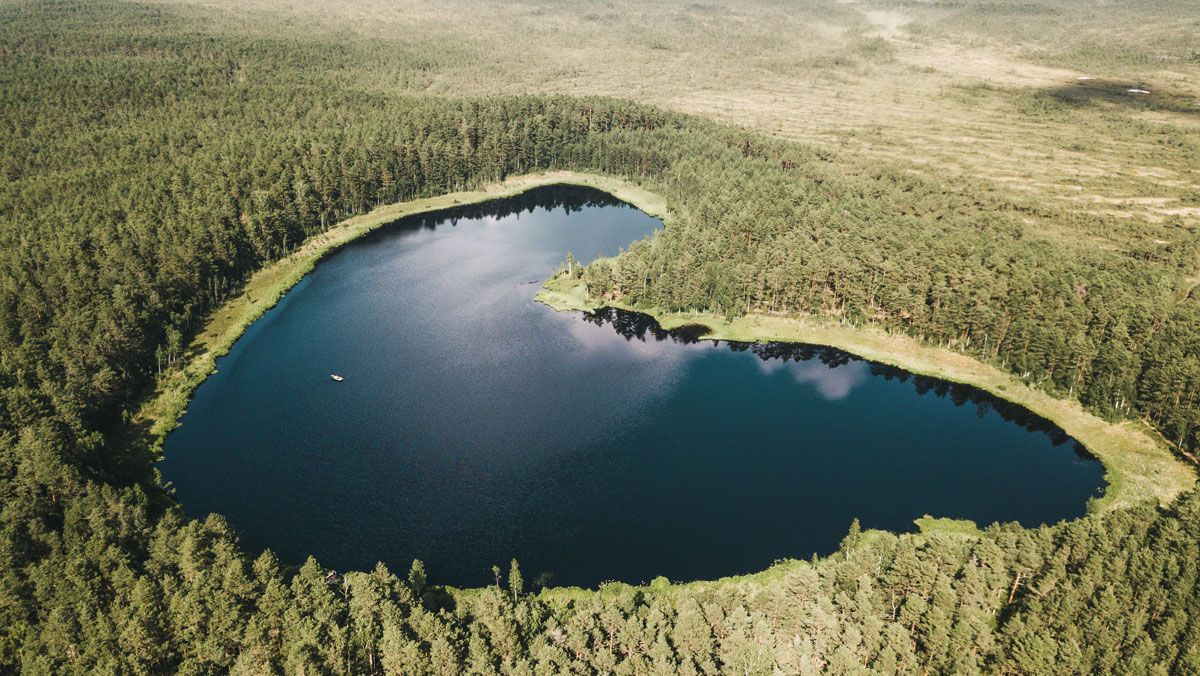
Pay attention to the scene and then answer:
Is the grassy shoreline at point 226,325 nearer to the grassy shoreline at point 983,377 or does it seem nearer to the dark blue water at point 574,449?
the dark blue water at point 574,449

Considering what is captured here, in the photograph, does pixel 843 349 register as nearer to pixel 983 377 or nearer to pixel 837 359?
pixel 837 359

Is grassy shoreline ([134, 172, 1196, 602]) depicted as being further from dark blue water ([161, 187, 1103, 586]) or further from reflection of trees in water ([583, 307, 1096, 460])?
dark blue water ([161, 187, 1103, 586])

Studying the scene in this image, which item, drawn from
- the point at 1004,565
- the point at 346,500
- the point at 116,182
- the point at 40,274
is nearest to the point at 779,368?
the point at 1004,565

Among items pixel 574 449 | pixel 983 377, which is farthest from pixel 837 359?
pixel 574 449

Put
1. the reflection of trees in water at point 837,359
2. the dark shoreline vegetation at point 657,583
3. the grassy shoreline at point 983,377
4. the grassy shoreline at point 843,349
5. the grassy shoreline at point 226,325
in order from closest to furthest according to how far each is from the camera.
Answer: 1. the dark shoreline vegetation at point 657,583
2. the grassy shoreline at point 843,349
3. the grassy shoreline at point 983,377
4. the grassy shoreline at point 226,325
5. the reflection of trees in water at point 837,359

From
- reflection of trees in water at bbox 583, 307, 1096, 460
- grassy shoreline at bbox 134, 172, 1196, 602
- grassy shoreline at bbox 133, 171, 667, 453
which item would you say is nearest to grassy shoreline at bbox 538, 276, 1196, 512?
grassy shoreline at bbox 134, 172, 1196, 602

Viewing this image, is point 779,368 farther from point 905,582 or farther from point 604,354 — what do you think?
point 905,582

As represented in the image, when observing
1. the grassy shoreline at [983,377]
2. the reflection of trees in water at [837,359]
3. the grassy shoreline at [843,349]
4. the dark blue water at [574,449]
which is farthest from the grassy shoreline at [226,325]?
the reflection of trees in water at [837,359]
